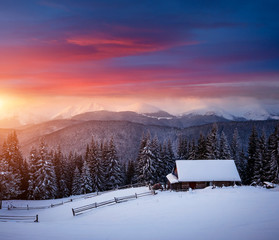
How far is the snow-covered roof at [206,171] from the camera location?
132 feet

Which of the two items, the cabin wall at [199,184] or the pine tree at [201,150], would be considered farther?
the pine tree at [201,150]

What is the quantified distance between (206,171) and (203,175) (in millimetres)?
1246

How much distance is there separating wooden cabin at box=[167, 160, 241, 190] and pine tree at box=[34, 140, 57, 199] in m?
25.9

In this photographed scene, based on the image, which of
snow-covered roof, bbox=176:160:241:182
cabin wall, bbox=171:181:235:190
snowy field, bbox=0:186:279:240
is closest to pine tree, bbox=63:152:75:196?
cabin wall, bbox=171:181:235:190

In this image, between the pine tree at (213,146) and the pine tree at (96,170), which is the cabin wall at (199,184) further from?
Answer: the pine tree at (96,170)

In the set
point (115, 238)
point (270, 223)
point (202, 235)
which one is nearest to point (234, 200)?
point (270, 223)

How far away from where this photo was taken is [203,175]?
133ft

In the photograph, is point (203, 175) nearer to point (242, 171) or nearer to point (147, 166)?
point (147, 166)

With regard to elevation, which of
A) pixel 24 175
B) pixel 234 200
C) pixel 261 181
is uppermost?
pixel 24 175

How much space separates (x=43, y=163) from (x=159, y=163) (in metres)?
26.9

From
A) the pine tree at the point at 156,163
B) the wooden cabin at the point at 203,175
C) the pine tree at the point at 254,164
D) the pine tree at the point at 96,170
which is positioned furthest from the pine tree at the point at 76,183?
the pine tree at the point at 254,164

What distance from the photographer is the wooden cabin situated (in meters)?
40.2

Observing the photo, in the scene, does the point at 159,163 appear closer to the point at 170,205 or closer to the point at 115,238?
the point at 170,205

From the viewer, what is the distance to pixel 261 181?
157ft
